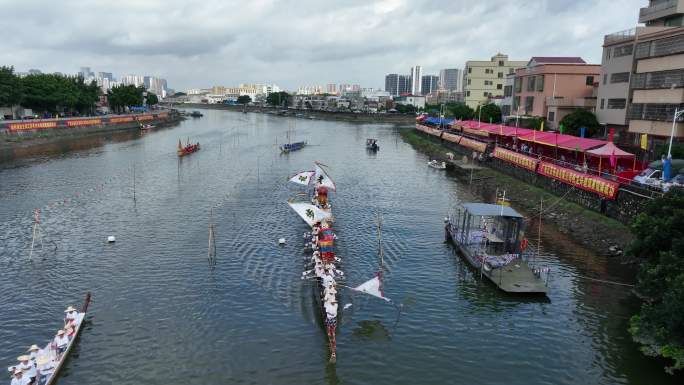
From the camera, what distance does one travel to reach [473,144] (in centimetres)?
8800

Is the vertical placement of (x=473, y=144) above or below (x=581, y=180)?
above

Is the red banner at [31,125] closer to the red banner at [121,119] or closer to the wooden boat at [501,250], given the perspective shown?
the red banner at [121,119]

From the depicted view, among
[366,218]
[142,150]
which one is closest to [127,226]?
[366,218]

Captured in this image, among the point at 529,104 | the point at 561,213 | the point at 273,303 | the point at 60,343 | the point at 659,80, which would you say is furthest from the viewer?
the point at 529,104

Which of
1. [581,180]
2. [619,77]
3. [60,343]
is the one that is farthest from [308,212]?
[619,77]

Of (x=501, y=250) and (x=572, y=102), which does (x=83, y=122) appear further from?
(x=501, y=250)

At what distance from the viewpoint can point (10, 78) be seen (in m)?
107

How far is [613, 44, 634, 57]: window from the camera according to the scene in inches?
2532

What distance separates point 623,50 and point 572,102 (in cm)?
1773

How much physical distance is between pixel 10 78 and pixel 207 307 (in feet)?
354

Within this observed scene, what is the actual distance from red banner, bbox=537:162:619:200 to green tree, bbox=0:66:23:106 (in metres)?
112

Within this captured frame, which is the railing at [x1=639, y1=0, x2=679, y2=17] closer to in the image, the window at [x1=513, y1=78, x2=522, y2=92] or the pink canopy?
the pink canopy

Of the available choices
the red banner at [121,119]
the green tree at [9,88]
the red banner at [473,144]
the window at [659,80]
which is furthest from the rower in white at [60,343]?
the red banner at [121,119]

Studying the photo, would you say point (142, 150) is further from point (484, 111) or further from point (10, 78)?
point (484, 111)
